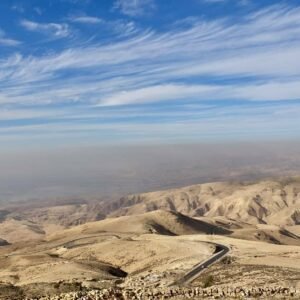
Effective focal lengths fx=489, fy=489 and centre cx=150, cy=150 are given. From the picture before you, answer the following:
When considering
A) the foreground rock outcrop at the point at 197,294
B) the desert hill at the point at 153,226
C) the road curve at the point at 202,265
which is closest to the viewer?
the foreground rock outcrop at the point at 197,294

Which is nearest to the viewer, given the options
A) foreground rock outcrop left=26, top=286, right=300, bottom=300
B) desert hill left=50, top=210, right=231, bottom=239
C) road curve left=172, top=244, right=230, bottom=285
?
foreground rock outcrop left=26, top=286, right=300, bottom=300

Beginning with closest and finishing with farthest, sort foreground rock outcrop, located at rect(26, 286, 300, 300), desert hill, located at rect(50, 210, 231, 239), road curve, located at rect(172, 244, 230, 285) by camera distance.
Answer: foreground rock outcrop, located at rect(26, 286, 300, 300) < road curve, located at rect(172, 244, 230, 285) < desert hill, located at rect(50, 210, 231, 239)

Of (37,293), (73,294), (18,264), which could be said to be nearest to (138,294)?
(73,294)

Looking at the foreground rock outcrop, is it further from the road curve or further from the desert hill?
the desert hill

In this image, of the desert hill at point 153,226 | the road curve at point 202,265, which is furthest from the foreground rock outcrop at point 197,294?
the desert hill at point 153,226

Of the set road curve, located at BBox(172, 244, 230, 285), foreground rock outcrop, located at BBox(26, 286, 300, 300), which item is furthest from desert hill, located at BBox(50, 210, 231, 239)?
foreground rock outcrop, located at BBox(26, 286, 300, 300)

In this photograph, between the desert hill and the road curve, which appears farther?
the desert hill

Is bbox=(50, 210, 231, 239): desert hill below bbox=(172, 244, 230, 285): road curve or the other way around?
below

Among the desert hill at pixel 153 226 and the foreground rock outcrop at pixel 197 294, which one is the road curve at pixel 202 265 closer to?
the foreground rock outcrop at pixel 197 294

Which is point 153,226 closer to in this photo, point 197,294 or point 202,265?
point 202,265
